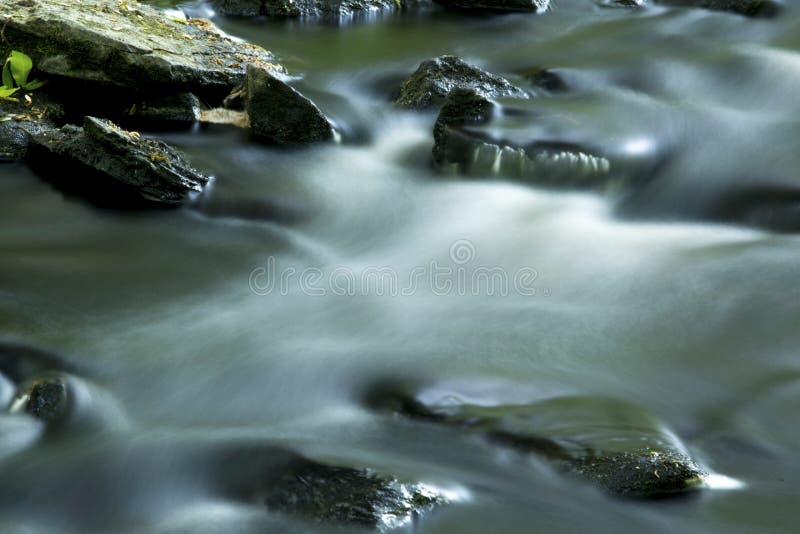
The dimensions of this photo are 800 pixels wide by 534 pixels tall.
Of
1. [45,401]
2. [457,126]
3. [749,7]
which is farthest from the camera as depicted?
[749,7]

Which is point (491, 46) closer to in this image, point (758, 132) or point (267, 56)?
point (267, 56)

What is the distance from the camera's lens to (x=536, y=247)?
496 centimetres

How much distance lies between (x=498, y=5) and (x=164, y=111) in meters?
4.25

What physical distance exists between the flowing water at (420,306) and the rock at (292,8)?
6.75 ft

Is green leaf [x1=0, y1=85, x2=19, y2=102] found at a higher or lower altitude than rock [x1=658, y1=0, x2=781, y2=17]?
lower

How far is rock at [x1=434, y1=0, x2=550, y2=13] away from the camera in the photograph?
29.5ft

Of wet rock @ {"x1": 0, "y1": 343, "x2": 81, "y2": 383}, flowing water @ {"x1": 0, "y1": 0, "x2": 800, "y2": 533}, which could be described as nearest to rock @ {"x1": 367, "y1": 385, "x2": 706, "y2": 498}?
flowing water @ {"x1": 0, "y1": 0, "x2": 800, "y2": 533}

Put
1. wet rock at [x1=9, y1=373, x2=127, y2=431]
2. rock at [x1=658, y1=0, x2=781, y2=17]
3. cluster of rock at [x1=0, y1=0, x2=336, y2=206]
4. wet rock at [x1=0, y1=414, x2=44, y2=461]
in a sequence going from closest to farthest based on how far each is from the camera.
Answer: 1. wet rock at [x1=0, y1=414, x2=44, y2=461]
2. wet rock at [x1=9, y1=373, x2=127, y2=431]
3. cluster of rock at [x1=0, y1=0, x2=336, y2=206]
4. rock at [x1=658, y1=0, x2=781, y2=17]

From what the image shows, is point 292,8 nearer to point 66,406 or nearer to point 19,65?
point 19,65

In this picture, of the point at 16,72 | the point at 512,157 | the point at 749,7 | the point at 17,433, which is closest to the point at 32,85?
the point at 16,72

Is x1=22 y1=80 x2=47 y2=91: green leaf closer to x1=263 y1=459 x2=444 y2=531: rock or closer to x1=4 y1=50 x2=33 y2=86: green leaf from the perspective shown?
x1=4 y1=50 x2=33 y2=86: green leaf

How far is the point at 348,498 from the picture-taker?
2826 millimetres

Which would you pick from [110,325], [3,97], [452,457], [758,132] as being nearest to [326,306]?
[110,325]

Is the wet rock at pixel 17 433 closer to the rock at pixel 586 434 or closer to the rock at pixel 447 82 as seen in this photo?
the rock at pixel 586 434
